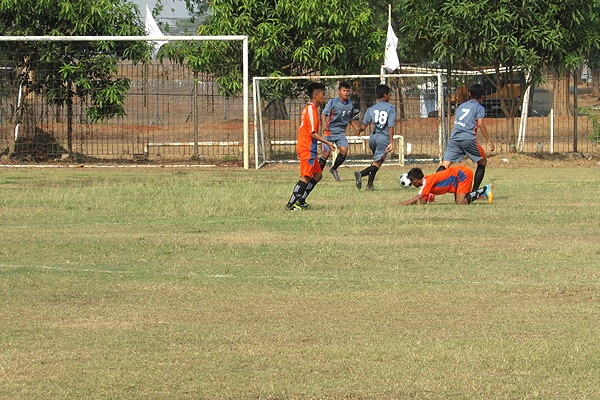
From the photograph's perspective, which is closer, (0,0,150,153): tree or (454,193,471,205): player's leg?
(454,193,471,205): player's leg

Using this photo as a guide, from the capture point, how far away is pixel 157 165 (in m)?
26.2

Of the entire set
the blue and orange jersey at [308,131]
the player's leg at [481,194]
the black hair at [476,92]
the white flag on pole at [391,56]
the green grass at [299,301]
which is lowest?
the green grass at [299,301]

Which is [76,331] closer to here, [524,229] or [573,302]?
[573,302]

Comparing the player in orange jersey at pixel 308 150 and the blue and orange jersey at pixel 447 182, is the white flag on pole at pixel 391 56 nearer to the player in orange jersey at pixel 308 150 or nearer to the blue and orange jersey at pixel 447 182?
the blue and orange jersey at pixel 447 182

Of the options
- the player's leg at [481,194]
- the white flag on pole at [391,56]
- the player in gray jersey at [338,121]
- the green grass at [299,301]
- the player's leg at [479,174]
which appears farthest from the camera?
the white flag on pole at [391,56]

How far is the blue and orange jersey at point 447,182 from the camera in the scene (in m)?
15.4

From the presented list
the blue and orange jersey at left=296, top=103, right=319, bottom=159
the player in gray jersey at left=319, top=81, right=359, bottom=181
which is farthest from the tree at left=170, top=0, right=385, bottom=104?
the blue and orange jersey at left=296, top=103, right=319, bottom=159

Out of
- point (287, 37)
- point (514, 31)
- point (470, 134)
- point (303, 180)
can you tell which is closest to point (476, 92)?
point (470, 134)

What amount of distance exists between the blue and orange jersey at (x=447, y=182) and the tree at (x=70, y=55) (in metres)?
12.8

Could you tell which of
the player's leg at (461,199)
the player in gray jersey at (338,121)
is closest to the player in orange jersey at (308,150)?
the player's leg at (461,199)

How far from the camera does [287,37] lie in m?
27.5

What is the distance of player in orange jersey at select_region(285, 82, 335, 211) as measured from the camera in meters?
14.9

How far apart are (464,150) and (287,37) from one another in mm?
11711

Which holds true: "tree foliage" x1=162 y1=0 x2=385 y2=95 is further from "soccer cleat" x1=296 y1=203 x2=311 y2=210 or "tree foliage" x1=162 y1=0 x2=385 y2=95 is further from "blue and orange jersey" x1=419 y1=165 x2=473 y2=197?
"soccer cleat" x1=296 y1=203 x2=311 y2=210
